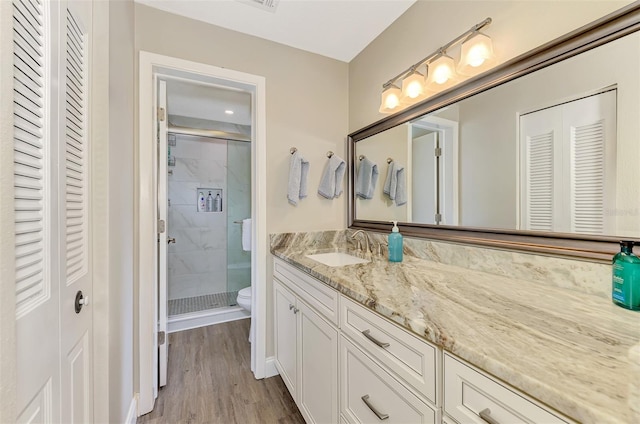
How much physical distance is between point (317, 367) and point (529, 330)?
93 cm

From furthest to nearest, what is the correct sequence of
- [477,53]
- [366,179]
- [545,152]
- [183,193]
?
1. [183,193]
2. [366,179]
3. [477,53]
4. [545,152]

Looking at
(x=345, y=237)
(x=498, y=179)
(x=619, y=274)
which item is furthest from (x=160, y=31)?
(x=619, y=274)

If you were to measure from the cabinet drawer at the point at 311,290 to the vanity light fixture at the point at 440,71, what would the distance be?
1.18m

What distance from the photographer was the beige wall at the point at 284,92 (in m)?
1.63

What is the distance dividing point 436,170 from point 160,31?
187 centimetres

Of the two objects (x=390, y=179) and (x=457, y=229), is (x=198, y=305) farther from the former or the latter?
(x=457, y=229)

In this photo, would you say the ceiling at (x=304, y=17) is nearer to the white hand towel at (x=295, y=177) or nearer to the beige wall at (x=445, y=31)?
the beige wall at (x=445, y=31)

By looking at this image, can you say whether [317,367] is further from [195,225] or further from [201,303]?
[195,225]

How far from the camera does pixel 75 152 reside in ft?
2.81

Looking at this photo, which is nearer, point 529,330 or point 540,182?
point 529,330

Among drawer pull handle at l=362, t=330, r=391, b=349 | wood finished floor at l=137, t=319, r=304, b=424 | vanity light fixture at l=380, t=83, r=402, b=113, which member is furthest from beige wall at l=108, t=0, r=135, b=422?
vanity light fixture at l=380, t=83, r=402, b=113

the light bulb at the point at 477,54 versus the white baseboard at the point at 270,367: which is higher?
the light bulb at the point at 477,54

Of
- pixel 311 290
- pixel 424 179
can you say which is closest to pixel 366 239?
pixel 424 179

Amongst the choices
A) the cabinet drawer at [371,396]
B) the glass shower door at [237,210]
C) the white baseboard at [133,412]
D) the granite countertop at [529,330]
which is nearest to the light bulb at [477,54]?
the granite countertop at [529,330]
